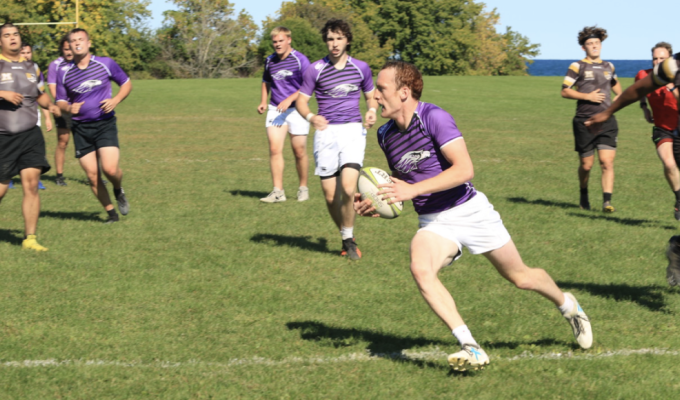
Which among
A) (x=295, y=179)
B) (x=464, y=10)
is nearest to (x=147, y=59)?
(x=464, y=10)

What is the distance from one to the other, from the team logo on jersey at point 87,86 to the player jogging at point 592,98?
254 inches

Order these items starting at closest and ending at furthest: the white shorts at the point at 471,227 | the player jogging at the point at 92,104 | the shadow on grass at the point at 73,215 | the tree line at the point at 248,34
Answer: the white shorts at the point at 471,227, the player jogging at the point at 92,104, the shadow on grass at the point at 73,215, the tree line at the point at 248,34

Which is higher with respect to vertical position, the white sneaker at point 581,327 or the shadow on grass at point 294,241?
the white sneaker at point 581,327

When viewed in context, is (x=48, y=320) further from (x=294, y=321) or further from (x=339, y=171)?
(x=339, y=171)

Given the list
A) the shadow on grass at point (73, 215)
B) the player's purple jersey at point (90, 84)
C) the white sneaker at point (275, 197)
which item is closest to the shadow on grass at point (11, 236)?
the shadow on grass at point (73, 215)

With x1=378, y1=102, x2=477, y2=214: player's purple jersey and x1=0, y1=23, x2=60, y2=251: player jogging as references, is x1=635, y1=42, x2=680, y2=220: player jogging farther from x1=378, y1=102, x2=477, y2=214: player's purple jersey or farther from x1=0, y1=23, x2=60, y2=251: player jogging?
x1=0, y1=23, x2=60, y2=251: player jogging

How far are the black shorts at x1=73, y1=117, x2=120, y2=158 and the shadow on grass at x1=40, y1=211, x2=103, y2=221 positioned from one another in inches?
44.4

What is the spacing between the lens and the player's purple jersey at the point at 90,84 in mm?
9213

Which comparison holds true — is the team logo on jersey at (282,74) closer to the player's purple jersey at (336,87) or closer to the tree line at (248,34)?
the player's purple jersey at (336,87)

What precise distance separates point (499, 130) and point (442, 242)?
18943 mm

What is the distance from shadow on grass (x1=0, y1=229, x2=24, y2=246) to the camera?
8.72 m

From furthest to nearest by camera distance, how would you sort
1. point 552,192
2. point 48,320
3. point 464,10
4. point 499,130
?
point 464,10, point 499,130, point 552,192, point 48,320

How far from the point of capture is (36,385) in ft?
15.0

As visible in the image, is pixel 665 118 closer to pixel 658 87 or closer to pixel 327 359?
pixel 658 87
